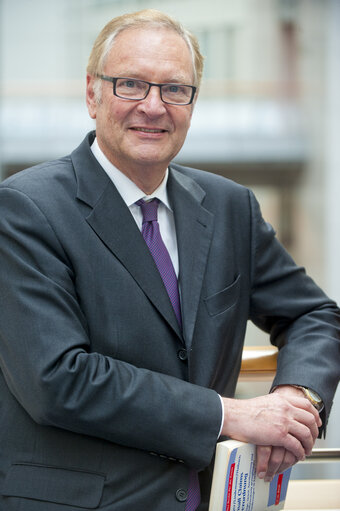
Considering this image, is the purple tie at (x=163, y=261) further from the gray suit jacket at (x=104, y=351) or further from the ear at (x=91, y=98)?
the ear at (x=91, y=98)

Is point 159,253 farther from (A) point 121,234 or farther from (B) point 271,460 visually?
(B) point 271,460

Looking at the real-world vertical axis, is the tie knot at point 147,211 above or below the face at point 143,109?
below

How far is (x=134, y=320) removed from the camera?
4.38 ft

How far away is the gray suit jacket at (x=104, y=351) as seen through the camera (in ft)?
3.98

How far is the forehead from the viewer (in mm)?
1399

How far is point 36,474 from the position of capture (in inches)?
50.0

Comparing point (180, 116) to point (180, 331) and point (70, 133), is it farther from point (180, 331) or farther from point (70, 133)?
point (70, 133)

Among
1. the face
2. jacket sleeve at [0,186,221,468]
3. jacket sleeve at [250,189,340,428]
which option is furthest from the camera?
jacket sleeve at [250,189,340,428]

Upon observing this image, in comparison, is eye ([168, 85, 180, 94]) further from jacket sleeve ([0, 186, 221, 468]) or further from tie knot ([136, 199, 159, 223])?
jacket sleeve ([0, 186, 221, 468])

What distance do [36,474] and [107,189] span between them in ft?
1.88

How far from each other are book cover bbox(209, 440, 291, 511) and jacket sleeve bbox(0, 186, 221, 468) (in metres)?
0.05

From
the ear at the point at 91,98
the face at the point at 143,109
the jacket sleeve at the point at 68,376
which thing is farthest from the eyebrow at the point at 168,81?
the jacket sleeve at the point at 68,376

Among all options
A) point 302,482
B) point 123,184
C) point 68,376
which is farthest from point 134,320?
point 302,482

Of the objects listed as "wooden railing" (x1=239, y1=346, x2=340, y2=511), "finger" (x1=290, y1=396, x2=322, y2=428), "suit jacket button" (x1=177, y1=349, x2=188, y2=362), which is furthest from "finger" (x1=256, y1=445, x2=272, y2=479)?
"wooden railing" (x1=239, y1=346, x2=340, y2=511)
